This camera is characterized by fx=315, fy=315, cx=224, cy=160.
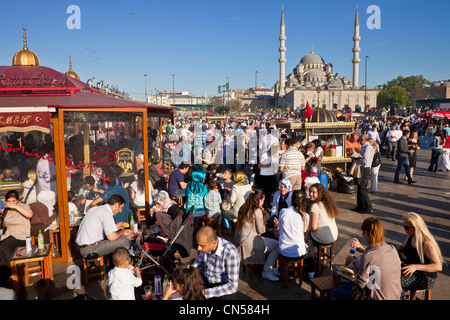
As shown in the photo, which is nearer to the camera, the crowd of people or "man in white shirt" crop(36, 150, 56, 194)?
the crowd of people

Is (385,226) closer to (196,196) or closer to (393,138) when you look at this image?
(196,196)

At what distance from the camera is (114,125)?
6594 millimetres

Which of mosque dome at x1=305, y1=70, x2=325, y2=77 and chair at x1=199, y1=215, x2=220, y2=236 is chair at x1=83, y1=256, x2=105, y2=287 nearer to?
chair at x1=199, y1=215, x2=220, y2=236

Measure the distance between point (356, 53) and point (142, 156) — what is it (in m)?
79.3

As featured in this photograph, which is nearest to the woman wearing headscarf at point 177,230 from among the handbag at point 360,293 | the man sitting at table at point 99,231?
the man sitting at table at point 99,231

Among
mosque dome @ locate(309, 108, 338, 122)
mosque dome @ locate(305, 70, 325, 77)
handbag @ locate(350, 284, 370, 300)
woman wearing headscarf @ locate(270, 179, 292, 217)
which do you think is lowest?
handbag @ locate(350, 284, 370, 300)

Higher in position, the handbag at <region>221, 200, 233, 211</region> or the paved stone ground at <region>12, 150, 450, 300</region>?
the handbag at <region>221, 200, 233, 211</region>

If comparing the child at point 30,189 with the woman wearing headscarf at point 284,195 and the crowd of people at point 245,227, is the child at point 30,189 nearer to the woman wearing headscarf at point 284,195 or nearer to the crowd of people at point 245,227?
the crowd of people at point 245,227

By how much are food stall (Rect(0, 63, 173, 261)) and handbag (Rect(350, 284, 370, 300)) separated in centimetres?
415

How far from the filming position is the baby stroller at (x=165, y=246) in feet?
14.9

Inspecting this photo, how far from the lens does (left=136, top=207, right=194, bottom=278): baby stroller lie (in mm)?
4529

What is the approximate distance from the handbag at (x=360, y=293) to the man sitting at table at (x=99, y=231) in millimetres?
3075

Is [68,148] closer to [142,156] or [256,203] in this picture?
[142,156]

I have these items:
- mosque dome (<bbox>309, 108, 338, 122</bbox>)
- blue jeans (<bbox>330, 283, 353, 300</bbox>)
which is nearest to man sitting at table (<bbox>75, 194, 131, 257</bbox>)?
blue jeans (<bbox>330, 283, 353, 300</bbox>)
